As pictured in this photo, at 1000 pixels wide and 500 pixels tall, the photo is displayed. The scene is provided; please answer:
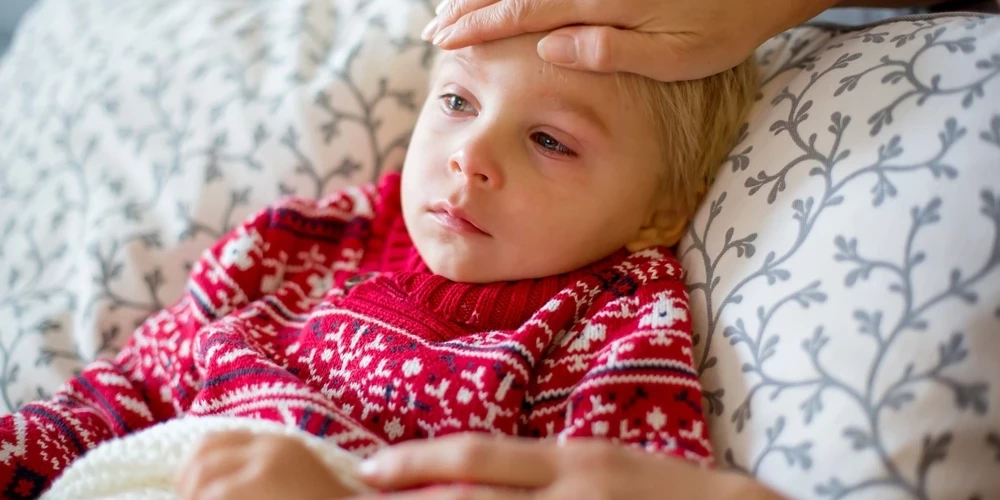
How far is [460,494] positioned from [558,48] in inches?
20.1

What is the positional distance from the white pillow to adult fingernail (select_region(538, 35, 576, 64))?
25cm

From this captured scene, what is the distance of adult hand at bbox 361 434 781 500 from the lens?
1.91 ft

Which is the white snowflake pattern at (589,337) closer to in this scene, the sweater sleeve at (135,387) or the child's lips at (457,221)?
the child's lips at (457,221)

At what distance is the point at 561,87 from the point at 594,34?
7 cm

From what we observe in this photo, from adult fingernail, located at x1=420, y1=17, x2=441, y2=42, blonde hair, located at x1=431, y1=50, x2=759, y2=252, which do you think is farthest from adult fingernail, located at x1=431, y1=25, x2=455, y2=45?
blonde hair, located at x1=431, y1=50, x2=759, y2=252

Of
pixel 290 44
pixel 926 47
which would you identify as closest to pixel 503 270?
pixel 926 47

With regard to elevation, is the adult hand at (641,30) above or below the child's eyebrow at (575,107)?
above

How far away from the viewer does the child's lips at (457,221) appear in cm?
88

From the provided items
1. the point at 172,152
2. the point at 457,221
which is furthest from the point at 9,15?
the point at 457,221

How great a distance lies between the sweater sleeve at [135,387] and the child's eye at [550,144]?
434 millimetres

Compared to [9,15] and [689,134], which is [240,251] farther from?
[9,15]

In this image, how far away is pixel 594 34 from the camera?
0.83 m

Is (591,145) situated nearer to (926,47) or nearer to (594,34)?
(594,34)

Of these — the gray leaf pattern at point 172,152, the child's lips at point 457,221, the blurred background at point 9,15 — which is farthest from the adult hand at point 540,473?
the blurred background at point 9,15
